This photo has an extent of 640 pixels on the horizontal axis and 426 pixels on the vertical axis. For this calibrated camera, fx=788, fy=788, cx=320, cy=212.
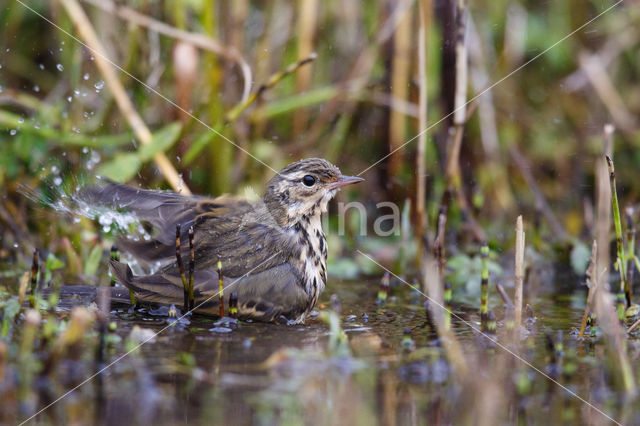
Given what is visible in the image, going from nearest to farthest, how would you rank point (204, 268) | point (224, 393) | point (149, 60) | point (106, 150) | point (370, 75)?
point (224, 393), point (204, 268), point (106, 150), point (149, 60), point (370, 75)

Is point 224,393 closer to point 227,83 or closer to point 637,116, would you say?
point 227,83

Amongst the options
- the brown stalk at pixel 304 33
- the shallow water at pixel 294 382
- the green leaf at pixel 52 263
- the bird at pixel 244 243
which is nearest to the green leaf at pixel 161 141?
the bird at pixel 244 243

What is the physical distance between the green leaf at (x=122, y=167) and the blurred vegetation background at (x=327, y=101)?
0.02 meters

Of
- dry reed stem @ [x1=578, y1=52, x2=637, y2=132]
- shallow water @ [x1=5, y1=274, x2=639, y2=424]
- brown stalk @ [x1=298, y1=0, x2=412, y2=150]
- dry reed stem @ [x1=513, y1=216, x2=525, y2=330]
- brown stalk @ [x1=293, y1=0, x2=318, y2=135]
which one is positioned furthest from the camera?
dry reed stem @ [x1=578, y1=52, x2=637, y2=132]

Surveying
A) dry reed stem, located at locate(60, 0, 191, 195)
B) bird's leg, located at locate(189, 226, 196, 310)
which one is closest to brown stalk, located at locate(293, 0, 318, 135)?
dry reed stem, located at locate(60, 0, 191, 195)

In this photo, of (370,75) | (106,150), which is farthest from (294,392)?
(370,75)

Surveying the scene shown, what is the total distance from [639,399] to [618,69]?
17.5ft

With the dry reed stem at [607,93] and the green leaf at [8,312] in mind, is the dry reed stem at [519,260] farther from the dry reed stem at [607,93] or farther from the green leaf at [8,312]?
the dry reed stem at [607,93]

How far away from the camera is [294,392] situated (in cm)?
300

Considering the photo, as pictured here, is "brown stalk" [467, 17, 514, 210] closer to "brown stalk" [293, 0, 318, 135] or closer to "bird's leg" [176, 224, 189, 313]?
"brown stalk" [293, 0, 318, 135]

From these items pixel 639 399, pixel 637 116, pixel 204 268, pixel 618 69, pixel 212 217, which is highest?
pixel 618 69

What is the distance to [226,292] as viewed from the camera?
4.27 meters

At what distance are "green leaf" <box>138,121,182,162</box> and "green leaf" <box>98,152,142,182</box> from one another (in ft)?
0.21

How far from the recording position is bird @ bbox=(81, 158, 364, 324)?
426cm
